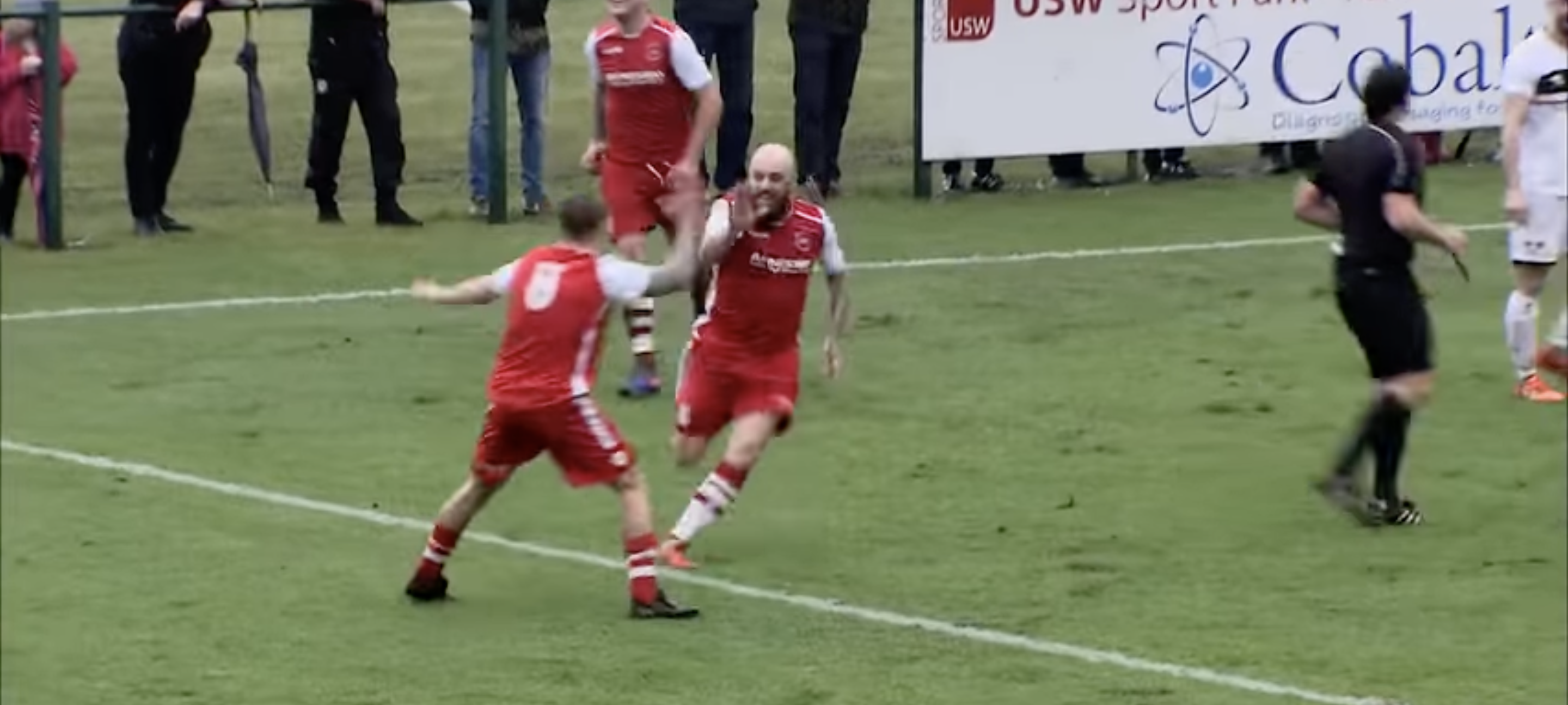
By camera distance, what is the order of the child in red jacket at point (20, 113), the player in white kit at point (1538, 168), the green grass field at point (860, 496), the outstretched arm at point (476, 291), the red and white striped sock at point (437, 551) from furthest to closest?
1. the child in red jacket at point (20, 113)
2. the player in white kit at point (1538, 168)
3. the red and white striped sock at point (437, 551)
4. the outstretched arm at point (476, 291)
5. the green grass field at point (860, 496)

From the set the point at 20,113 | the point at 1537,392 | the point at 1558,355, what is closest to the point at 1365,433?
the point at 1537,392

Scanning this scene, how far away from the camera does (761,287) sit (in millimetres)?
Answer: 13125

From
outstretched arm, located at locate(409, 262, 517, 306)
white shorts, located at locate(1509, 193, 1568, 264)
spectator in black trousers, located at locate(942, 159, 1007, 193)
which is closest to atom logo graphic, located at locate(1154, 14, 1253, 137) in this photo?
spectator in black trousers, located at locate(942, 159, 1007, 193)

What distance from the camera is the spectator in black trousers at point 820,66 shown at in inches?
904

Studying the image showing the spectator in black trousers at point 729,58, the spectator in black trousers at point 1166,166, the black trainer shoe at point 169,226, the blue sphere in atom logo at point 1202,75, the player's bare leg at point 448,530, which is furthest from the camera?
the spectator in black trousers at point 1166,166

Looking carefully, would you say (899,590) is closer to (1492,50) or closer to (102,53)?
(1492,50)

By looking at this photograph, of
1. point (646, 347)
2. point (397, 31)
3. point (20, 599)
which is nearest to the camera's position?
point (20, 599)

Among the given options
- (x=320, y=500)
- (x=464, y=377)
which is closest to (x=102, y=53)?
(x=464, y=377)

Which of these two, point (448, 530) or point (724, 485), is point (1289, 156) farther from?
point (448, 530)

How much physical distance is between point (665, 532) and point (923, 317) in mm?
5473

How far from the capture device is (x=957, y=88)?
2297 cm

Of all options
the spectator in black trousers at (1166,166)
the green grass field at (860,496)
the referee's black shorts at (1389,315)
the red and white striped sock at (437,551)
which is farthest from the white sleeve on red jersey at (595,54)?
the spectator in black trousers at (1166,166)

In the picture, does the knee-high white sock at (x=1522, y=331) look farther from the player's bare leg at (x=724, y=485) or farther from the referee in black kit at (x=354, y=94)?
the referee in black kit at (x=354, y=94)

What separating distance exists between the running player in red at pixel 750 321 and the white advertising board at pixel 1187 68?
32.0 ft
